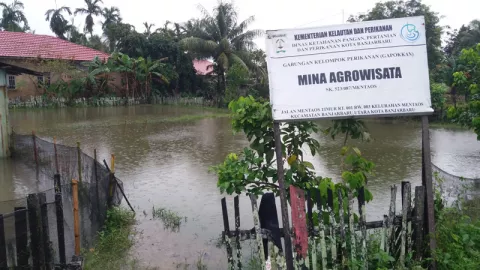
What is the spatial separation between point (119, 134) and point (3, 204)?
1391 centimetres

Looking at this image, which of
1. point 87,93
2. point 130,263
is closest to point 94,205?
point 130,263

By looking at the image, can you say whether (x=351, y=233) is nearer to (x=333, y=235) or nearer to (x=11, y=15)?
(x=333, y=235)

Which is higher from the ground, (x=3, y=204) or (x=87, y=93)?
(x=87, y=93)

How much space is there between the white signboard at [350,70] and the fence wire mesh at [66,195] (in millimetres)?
2819

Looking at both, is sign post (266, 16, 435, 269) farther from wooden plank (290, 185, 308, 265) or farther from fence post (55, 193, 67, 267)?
fence post (55, 193, 67, 267)

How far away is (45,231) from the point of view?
4379mm

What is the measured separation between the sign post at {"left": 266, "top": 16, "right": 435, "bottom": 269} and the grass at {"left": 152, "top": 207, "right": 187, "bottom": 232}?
11.6ft

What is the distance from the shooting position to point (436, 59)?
32.8m

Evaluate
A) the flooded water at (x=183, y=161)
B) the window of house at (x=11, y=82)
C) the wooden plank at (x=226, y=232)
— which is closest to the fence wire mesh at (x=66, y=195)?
the flooded water at (x=183, y=161)

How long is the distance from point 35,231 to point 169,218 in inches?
144

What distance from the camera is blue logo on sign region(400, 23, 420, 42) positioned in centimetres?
446

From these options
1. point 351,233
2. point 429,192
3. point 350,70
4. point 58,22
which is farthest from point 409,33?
point 58,22

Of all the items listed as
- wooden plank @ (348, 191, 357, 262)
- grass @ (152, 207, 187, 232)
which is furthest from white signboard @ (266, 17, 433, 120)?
grass @ (152, 207, 187, 232)

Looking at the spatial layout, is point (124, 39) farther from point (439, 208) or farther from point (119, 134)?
point (439, 208)
